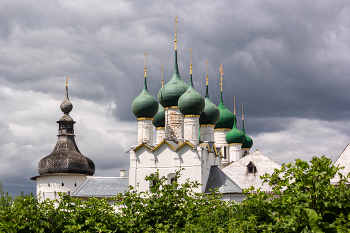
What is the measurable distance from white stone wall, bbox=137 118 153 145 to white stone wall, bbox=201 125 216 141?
165 inches

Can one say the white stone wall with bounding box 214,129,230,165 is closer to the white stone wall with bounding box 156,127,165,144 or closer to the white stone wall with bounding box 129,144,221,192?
the white stone wall with bounding box 156,127,165,144

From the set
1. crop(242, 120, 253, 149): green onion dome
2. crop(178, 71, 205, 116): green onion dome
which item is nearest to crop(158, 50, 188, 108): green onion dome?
crop(178, 71, 205, 116): green onion dome

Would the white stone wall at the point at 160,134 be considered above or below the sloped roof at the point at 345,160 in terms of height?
above

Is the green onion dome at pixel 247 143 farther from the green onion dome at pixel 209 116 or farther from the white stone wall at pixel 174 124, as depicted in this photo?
the white stone wall at pixel 174 124

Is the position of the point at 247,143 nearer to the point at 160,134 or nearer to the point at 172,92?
the point at 160,134

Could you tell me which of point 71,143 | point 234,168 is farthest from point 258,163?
point 71,143

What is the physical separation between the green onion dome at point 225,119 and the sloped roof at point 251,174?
393 inches

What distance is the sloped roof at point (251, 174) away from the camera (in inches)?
1163

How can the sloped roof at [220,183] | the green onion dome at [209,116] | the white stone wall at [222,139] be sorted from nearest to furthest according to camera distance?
the sloped roof at [220,183], the green onion dome at [209,116], the white stone wall at [222,139]

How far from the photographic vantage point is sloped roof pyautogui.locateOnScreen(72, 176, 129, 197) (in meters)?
29.5

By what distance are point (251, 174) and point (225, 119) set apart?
460 inches

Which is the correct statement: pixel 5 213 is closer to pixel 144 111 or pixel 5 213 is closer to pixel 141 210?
pixel 141 210

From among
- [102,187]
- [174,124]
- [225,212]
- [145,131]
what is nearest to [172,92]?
[174,124]

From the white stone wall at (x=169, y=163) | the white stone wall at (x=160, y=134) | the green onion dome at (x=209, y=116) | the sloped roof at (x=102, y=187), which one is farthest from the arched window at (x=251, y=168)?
the sloped roof at (x=102, y=187)
